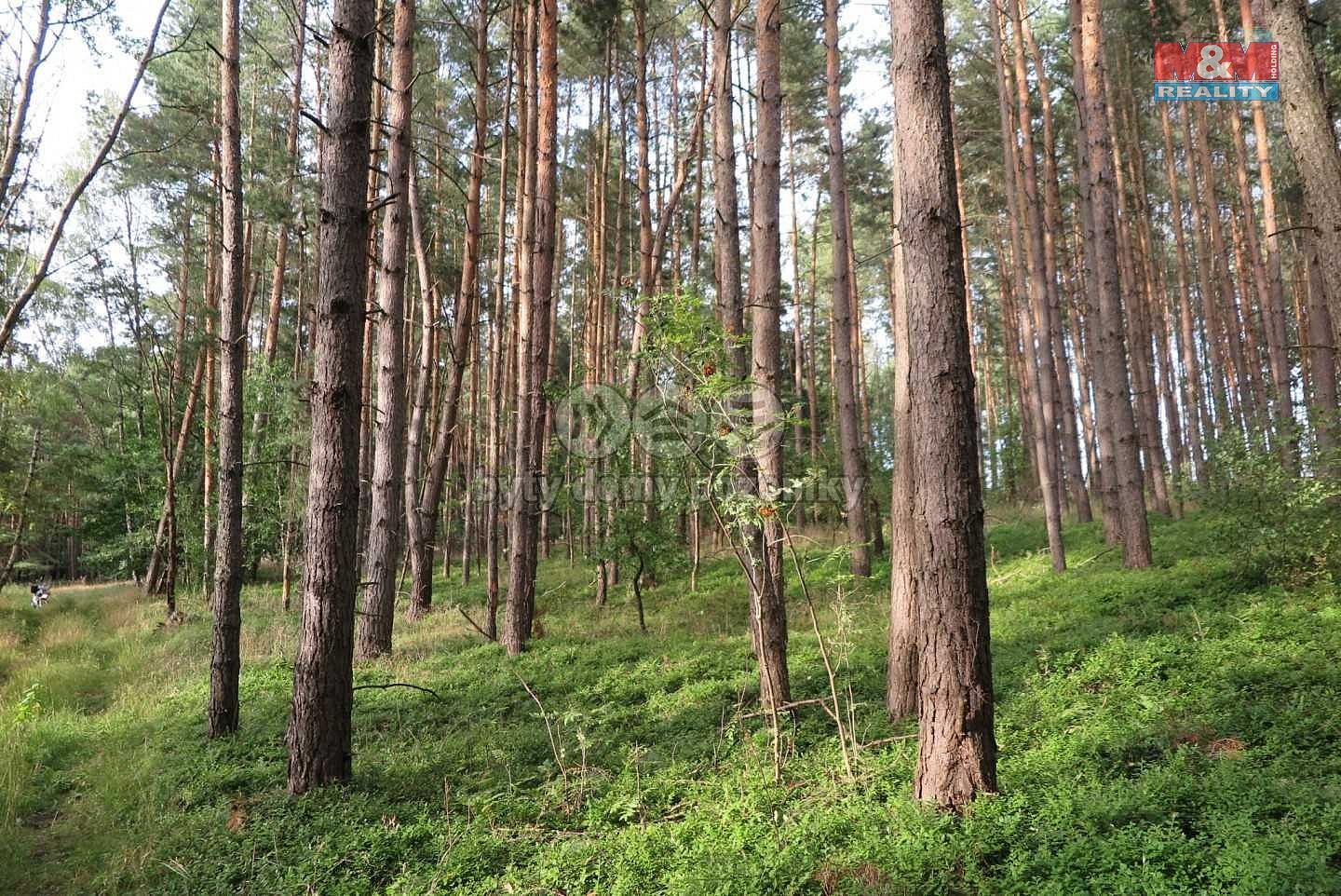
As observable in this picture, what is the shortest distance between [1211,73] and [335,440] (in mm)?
17196

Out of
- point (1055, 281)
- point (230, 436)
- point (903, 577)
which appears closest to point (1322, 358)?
point (1055, 281)

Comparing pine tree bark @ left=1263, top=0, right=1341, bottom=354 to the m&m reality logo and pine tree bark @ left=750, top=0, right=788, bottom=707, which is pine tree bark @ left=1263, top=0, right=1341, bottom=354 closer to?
pine tree bark @ left=750, top=0, right=788, bottom=707

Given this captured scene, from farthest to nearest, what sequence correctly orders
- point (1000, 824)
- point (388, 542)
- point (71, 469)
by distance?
point (71, 469)
point (388, 542)
point (1000, 824)

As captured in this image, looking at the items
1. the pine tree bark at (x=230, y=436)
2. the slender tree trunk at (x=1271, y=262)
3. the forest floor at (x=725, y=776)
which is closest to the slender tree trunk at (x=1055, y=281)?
the slender tree trunk at (x=1271, y=262)

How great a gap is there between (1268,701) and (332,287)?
6.84 meters

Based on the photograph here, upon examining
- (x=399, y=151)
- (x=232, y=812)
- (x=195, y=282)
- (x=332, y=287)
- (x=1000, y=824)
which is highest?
(x=195, y=282)

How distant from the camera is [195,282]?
2005cm

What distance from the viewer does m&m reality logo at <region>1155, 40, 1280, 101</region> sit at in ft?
39.7

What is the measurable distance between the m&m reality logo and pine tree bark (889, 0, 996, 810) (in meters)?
12.4

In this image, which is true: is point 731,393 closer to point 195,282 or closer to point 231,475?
point 231,475

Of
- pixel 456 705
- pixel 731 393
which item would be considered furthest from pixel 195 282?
pixel 731 393

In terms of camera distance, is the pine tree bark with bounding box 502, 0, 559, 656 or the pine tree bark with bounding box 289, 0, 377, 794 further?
the pine tree bark with bounding box 502, 0, 559, 656

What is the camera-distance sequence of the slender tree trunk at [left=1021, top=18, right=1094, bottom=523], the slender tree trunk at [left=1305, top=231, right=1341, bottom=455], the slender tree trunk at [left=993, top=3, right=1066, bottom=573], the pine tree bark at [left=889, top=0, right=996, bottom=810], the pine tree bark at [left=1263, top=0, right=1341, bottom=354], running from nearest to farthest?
the pine tree bark at [left=889, top=0, right=996, bottom=810] < the pine tree bark at [left=1263, top=0, right=1341, bottom=354] < the slender tree trunk at [left=1305, top=231, right=1341, bottom=455] < the slender tree trunk at [left=993, top=3, right=1066, bottom=573] < the slender tree trunk at [left=1021, top=18, right=1094, bottom=523]

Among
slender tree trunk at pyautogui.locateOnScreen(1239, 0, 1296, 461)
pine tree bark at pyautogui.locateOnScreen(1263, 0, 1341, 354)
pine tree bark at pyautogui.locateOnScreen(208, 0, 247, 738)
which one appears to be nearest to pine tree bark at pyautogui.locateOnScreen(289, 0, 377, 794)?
pine tree bark at pyautogui.locateOnScreen(208, 0, 247, 738)
